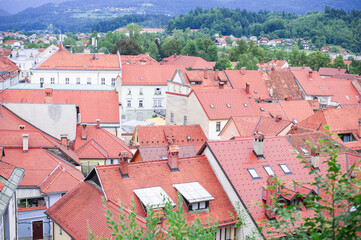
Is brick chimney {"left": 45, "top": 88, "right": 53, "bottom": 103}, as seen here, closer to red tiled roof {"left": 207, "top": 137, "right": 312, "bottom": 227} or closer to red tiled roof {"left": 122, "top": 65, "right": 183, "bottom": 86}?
red tiled roof {"left": 207, "top": 137, "right": 312, "bottom": 227}

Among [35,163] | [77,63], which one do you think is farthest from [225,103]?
[77,63]

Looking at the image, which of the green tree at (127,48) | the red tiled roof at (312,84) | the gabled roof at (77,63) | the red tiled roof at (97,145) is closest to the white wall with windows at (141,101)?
the gabled roof at (77,63)

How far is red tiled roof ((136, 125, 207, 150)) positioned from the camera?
1714 inches

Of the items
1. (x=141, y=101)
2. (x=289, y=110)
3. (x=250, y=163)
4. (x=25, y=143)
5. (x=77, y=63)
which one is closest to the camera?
(x=250, y=163)

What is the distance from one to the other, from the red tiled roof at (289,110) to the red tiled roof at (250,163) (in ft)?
72.9

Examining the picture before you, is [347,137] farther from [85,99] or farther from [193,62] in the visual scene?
[193,62]

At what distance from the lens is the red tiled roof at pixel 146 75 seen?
67062 millimetres

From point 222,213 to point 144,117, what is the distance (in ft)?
149

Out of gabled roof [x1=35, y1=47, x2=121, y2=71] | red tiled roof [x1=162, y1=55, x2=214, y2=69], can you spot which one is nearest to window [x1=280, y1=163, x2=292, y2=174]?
gabled roof [x1=35, y1=47, x2=121, y2=71]

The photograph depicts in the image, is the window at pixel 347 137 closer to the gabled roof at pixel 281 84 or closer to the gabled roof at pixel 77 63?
the gabled roof at pixel 281 84

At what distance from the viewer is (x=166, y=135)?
144ft

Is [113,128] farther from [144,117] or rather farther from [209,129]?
[144,117]

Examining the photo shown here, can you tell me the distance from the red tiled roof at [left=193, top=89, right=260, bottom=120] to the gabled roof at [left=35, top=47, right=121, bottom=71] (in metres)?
23.0

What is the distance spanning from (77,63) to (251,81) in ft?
84.9
